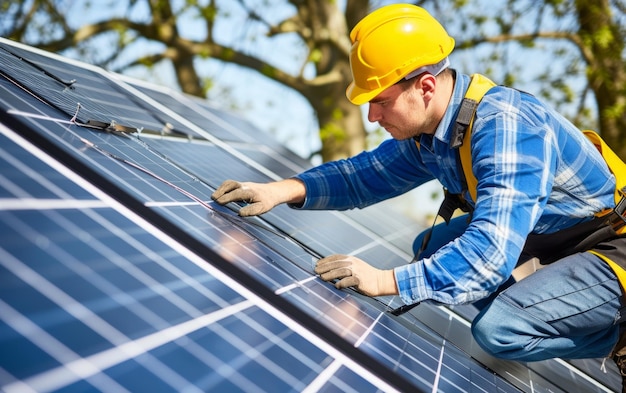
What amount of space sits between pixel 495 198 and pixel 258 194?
1.16m

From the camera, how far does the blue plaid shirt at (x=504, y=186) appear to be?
2.86m

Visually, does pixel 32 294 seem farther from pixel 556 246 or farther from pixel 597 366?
pixel 597 366

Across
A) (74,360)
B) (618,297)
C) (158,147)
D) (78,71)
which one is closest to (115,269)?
(74,360)

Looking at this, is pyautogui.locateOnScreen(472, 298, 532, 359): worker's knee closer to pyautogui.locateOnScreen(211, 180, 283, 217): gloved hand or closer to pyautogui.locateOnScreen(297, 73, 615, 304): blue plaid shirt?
pyautogui.locateOnScreen(297, 73, 615, 304): blue plaid shirt

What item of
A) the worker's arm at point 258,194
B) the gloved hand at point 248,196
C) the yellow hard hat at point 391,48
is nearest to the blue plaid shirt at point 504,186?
the worker's arm at point 258,194

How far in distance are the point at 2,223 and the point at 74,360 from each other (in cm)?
47

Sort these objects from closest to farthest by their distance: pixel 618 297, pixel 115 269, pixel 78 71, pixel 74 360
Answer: pixel 74 360
pixel 115 269
pixel 618 297
pixel 78 71

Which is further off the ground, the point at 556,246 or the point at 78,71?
the point at 556,246

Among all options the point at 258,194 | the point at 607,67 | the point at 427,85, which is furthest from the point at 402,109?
the point at 607,67

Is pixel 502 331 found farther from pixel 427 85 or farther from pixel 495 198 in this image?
pixel 427 85

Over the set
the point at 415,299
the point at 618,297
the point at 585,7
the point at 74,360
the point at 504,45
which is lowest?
the point at 74,360

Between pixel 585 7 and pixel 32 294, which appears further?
pixel 585 7

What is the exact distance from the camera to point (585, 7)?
44.5 feet

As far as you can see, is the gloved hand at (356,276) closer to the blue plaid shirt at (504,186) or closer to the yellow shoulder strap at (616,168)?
the blue plaid shirt at (504,186)
